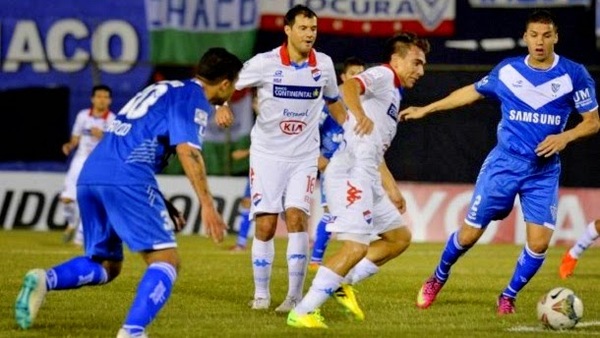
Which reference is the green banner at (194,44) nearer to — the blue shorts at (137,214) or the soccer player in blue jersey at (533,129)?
the soccer player in blue jersey at (533,129)

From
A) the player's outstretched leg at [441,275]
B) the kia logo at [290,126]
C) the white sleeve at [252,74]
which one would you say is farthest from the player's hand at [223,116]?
the player's outstretched leg at [441,275]

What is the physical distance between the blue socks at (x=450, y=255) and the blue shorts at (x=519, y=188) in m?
0.25

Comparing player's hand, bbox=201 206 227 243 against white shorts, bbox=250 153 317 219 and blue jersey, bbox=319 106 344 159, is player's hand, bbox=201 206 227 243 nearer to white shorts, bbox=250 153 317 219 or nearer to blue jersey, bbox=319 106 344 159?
white shorts, bbox=250 153 317 219

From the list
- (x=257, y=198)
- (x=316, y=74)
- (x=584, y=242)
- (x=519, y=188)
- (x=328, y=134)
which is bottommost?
(x=584, y=242)

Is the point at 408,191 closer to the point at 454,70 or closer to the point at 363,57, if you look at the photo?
the point at 454,70

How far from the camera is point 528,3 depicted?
25.9 m

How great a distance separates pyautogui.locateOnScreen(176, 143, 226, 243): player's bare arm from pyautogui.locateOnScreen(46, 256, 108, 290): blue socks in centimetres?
119

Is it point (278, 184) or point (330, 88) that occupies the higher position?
point (330, 88)

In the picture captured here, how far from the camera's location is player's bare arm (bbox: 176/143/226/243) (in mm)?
8992

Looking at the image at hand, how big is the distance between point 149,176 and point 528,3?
57.3 feet

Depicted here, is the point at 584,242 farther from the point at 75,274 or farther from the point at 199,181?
the point at 199,181

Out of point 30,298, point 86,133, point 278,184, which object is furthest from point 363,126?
point 86,133

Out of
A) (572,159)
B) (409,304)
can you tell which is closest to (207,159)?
(572,159)

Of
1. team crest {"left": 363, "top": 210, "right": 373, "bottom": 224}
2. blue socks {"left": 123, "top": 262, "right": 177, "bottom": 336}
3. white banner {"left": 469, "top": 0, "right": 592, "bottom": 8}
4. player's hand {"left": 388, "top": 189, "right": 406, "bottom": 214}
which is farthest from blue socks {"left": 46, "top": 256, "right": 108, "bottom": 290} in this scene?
white banner {"left": 469, "top": 0, "right": 592, "bottom": 8}
